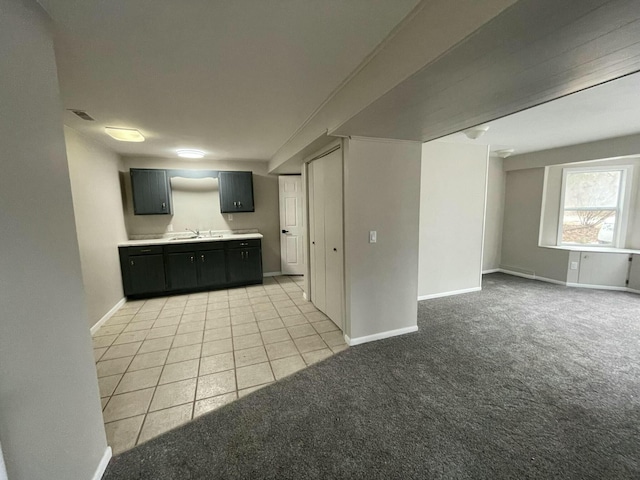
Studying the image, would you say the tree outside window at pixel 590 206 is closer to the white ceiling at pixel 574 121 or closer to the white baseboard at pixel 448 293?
the white ceiling at pixel 574 121

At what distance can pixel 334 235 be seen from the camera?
298 cm

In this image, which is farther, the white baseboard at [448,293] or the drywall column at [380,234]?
the white baseboard at [448,293]

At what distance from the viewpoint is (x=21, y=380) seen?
94 cm

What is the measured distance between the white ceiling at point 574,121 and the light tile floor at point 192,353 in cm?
316

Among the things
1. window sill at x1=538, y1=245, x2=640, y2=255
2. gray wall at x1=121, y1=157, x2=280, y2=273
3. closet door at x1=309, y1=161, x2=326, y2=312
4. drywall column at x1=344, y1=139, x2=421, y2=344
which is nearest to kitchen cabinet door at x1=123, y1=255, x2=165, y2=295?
gray wall at x1=121, y1=157, x2=280, y2=273

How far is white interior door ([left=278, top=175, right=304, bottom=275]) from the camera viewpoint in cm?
526

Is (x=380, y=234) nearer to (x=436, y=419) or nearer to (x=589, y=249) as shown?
(x=436, y=419)

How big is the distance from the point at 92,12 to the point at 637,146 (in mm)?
5939

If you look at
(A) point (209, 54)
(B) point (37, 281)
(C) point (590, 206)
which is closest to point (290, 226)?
(A) point (209, 54)

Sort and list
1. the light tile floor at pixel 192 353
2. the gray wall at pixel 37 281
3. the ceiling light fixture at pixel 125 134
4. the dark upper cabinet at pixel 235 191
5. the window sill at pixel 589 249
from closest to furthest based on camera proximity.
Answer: the gray wall at pixel 37 281, the light tile floor at pixel 192 353, the ceiling light fixture at pixel 125 134, the window sill at pixel 589 249, the dark upper cabinet at pixel 235 191

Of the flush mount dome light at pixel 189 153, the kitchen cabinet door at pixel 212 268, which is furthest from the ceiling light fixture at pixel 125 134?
the kitchen cabinet door at pixel 212 268


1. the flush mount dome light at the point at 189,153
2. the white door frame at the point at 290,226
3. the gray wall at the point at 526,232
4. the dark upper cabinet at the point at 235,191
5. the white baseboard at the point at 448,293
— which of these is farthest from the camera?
the white door frame at the point at 290,226

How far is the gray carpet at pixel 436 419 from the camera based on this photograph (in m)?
1.44

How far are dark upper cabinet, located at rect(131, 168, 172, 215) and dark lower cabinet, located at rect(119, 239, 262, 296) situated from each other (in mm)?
759
